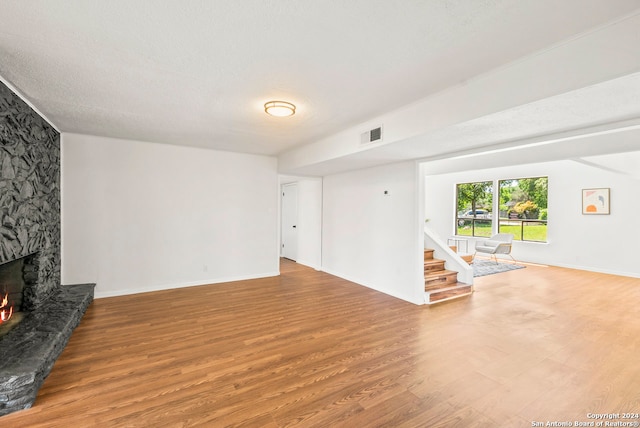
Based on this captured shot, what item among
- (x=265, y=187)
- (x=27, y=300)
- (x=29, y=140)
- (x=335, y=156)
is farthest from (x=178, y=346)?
(x=265, y=187)

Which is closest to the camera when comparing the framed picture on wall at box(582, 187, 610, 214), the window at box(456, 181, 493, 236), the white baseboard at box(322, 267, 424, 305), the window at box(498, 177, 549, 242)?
the white baseboard at box(322, 267, 424, 305)

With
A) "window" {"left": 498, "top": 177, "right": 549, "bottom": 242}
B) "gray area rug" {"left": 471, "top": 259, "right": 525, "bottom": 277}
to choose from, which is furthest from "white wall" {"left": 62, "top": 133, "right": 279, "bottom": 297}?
"window" {"left": 498, "top": 177, "right": 549, "bottom": 242}

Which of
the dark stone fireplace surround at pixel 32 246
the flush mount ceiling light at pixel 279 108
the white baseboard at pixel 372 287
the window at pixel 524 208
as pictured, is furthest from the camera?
the window at pixel 524 208

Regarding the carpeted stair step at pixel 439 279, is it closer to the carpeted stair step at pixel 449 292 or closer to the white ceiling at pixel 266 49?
the carpeted stair step at pixel 449 292

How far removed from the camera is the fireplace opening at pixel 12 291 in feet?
9.05

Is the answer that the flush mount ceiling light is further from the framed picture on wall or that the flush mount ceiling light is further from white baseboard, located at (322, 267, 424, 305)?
the framed picture on wall

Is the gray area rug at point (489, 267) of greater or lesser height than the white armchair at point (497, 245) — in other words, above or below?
below

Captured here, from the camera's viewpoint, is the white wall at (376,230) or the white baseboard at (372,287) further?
the white wall at (376,230)

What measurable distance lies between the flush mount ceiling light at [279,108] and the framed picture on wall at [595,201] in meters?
7.55

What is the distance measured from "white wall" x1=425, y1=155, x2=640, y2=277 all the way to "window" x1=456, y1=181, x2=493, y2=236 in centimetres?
71

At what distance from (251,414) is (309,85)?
2.68 meters

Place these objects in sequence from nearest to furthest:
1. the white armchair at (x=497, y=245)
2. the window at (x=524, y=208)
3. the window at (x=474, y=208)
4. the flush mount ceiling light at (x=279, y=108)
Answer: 1. the flush mount ceiling light at (x=279, y=108)
2. the white armchair at (x=497, y=245)
3. the window at (x=524, y=208)
4. the window at (x=474, y=208)

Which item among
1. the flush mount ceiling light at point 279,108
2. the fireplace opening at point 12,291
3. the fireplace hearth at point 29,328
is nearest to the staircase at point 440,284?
the flush mount ceiling light at point 279,108

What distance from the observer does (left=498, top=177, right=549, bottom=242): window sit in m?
7.64
